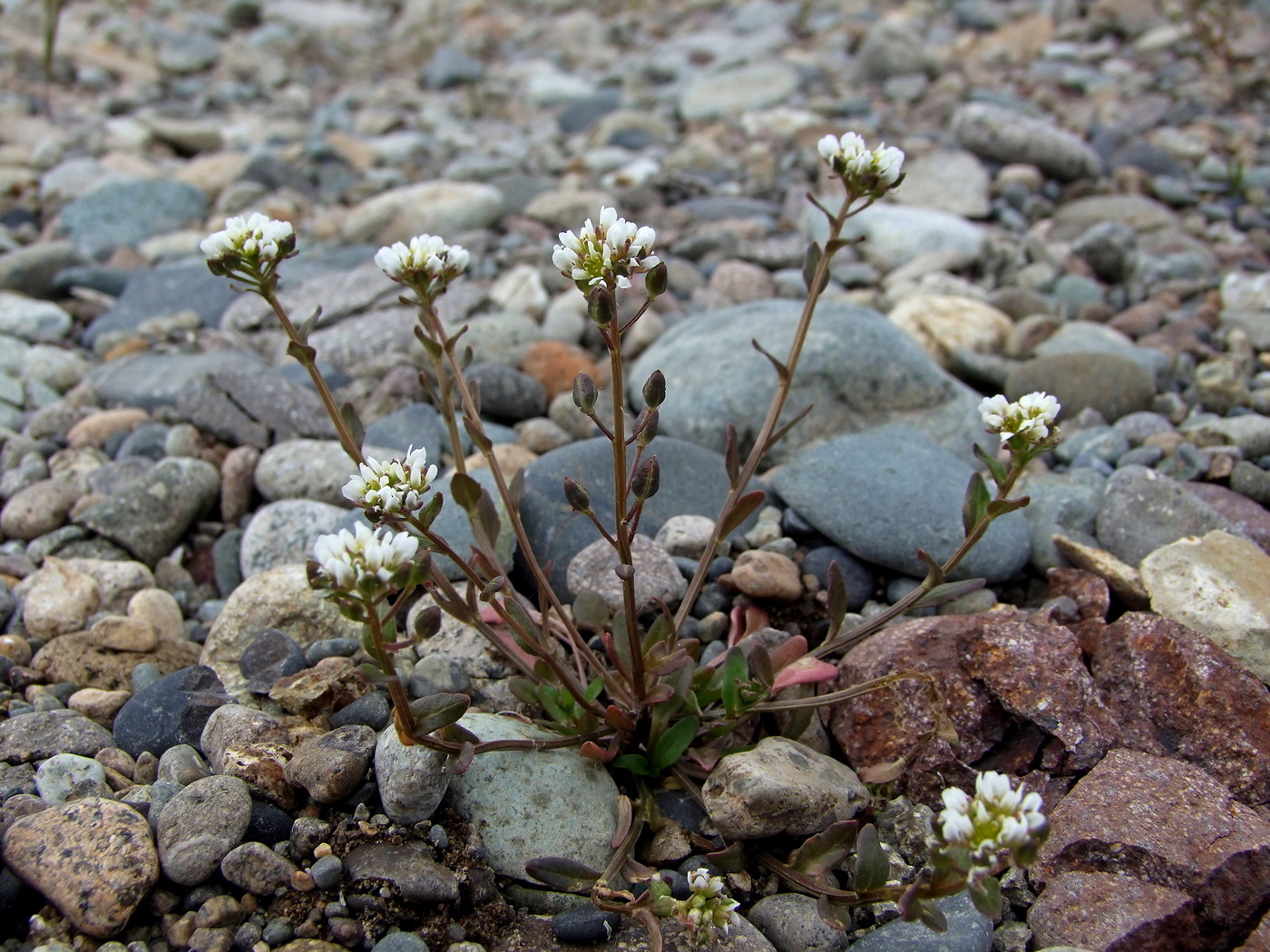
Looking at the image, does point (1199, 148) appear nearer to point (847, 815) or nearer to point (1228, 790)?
point (1228, 790)

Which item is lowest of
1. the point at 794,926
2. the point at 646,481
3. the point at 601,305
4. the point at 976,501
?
the point at 794,926

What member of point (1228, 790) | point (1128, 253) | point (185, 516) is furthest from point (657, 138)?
point (1228, 790)

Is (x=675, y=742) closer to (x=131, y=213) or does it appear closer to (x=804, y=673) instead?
(x=804, y=673)

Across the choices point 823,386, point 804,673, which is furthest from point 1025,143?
point 804,673

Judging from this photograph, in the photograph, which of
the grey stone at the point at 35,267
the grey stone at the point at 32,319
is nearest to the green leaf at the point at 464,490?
the grey stone at the point at 32,319

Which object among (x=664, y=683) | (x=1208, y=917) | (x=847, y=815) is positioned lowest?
(x=847, y=815)

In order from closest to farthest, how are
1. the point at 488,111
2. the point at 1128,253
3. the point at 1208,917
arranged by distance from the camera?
1. the point at 1208,917
2. the point at 1128,253
3. the point at 488,111

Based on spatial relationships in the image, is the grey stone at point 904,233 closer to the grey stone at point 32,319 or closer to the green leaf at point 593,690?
the green leaf at point 593,690
